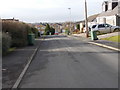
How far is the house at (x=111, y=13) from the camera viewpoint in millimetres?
49062

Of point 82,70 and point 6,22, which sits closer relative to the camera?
point 82,70

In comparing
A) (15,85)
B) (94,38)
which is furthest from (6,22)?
(15,85)

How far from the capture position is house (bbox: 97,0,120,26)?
49062 mm

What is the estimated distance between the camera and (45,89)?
6516 millimetres

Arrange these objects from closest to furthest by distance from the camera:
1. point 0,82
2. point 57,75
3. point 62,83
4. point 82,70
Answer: point 62,83
point 0,82
point 57,75
point 82,70

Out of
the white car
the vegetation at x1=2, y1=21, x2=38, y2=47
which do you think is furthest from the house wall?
the vegetation at x1=2, y1=21, x2=38, y2=47

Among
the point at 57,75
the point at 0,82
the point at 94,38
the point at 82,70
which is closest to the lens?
the point at 0,82

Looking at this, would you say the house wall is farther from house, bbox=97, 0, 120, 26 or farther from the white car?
the white car

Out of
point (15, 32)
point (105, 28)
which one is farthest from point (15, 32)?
point (105, 28)

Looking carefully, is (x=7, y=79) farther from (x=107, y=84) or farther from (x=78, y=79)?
(x=107, y=84)

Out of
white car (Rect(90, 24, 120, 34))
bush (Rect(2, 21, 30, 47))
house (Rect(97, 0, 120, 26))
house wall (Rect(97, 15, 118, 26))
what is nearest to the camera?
bush (Rect(2, 21, 30, 47))

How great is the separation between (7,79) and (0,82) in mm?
453

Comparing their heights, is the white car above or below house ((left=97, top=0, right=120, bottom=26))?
below

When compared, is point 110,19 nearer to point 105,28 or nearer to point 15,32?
point 105,28
